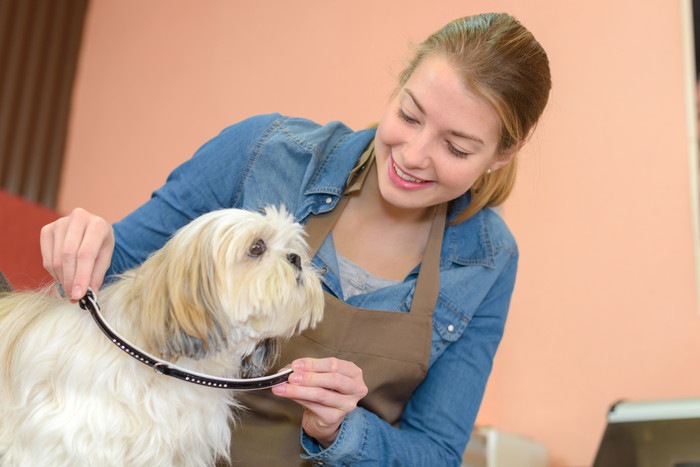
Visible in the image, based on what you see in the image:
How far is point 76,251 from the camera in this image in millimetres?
1203

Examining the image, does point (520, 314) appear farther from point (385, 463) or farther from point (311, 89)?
point (385, 463)

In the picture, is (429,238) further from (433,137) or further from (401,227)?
(433,137)

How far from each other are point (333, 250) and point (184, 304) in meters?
0.50

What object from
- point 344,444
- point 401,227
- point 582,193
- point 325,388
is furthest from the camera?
point 582,193

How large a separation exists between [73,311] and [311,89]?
2542 millimetres

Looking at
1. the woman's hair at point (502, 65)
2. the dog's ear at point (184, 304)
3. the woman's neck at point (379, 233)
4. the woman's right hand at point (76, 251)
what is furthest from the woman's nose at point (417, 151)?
the woman's right hand at point (76, 251)

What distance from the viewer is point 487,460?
260cm

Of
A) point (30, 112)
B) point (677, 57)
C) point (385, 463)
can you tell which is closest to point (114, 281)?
point (385, 463)

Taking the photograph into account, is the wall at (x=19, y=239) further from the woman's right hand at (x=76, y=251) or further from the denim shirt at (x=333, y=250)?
the woman's right hand at (x=76, y=251)

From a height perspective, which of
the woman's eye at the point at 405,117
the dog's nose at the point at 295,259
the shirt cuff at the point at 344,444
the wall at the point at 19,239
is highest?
the woman's eye at the point at 405,117

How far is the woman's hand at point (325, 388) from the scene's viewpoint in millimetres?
1242

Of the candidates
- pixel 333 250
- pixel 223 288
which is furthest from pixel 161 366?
pixel 333 250

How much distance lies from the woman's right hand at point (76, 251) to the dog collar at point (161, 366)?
26 millimetres

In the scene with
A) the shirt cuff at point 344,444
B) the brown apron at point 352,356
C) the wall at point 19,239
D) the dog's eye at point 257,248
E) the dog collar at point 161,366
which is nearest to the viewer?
the dog collar at point 161,366
